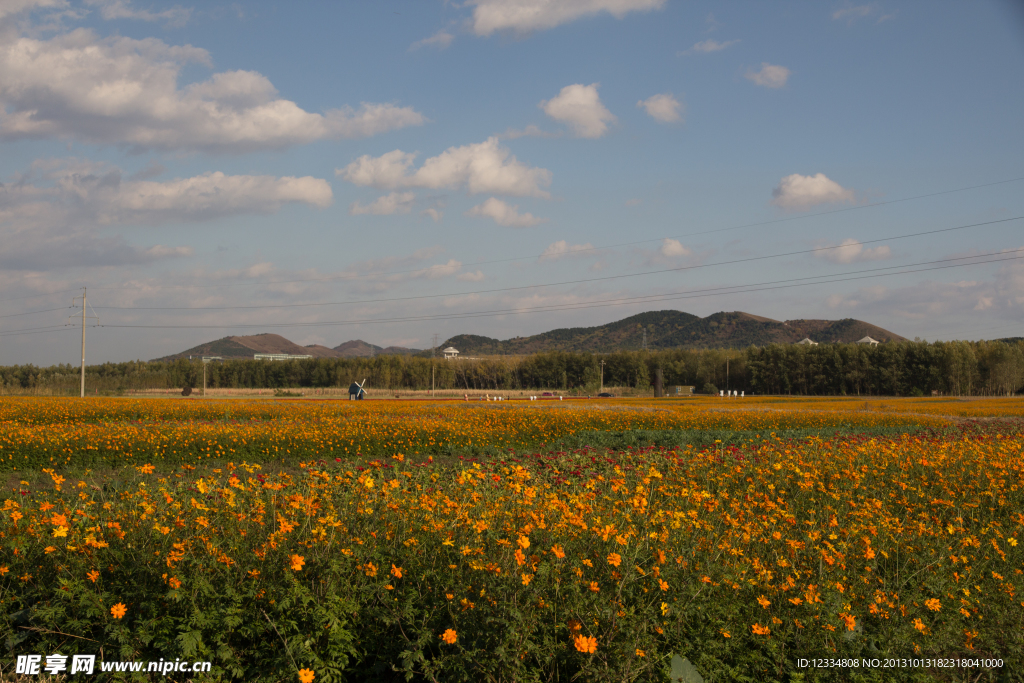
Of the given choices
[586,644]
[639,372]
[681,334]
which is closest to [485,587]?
[586,644]

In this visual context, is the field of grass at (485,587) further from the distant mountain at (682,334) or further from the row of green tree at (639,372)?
the distant mountain at (682,334)

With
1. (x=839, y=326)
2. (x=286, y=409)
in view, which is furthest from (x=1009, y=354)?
(x=839, y=326)

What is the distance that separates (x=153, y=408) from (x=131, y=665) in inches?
874

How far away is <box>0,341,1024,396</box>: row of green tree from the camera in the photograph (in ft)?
192

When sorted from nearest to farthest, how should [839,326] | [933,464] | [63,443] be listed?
1. [933,464]
2. [63,443]
3. [839,326]

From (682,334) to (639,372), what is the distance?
295ft

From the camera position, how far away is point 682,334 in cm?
16662

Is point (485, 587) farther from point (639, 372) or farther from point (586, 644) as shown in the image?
point (639, 372)

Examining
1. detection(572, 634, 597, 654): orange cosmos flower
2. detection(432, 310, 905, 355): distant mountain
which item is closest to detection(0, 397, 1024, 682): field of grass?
detection(572, 634, 597, 654): orange cosmos flower

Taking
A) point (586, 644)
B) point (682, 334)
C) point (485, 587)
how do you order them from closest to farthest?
point (586, 644)
point (485, 587)
point (682, 334)

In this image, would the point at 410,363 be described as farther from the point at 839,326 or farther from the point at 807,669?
the point at 839,326

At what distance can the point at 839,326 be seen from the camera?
559 ft

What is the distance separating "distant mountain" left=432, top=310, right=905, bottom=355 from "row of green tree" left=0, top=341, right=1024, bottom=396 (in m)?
70.5

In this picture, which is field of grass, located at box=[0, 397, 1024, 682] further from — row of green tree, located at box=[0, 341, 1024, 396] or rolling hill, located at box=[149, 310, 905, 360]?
rolling hill, located at box=[149, 310, 905, 360]
